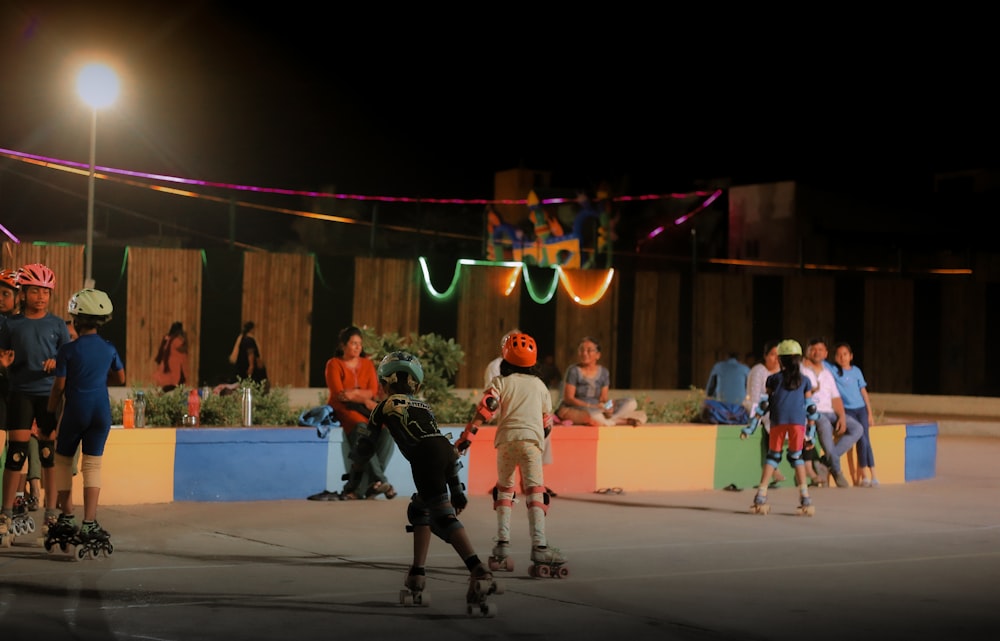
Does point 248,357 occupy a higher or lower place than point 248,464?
higher

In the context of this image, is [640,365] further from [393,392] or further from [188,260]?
[393,392]

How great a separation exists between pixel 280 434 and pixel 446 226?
27704 mm

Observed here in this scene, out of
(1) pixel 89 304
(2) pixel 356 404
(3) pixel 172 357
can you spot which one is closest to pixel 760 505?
(2) pixel 356 404

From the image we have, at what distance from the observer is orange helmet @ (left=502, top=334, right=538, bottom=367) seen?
941 centimetres

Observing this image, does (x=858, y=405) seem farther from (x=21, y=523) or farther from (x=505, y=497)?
(x=21, y=523)

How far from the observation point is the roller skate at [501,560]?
29.9 feet

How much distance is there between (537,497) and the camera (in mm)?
9266

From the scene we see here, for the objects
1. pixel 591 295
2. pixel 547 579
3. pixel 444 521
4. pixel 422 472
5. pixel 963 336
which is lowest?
pixel 547 579

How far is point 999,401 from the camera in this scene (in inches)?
1211

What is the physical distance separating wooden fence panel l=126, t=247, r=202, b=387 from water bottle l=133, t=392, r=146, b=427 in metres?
10.9

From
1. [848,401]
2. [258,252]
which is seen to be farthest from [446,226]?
[848,401]

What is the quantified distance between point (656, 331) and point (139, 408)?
17.9 meters

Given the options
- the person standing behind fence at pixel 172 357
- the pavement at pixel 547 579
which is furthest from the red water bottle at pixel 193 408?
the person standing behind fence at pixel 172 357

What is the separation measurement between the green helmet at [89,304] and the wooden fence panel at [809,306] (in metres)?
23.1
